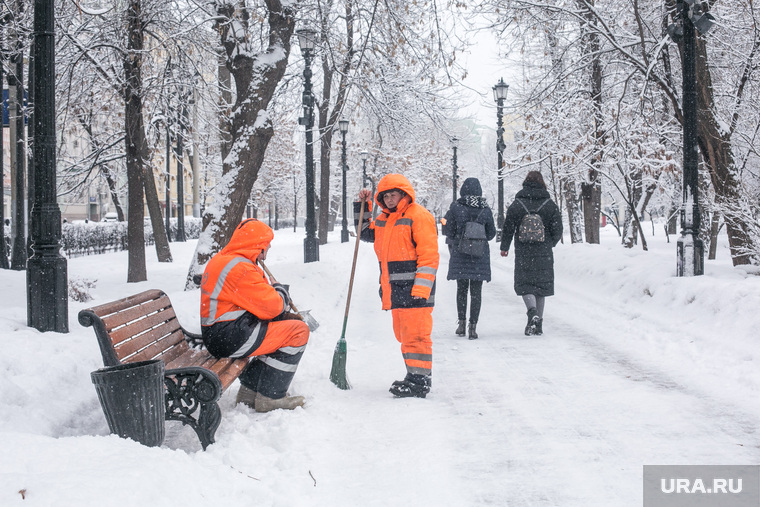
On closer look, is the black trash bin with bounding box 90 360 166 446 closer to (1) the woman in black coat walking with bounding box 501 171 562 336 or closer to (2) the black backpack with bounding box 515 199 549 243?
(1) the woman in black coat walking with bounding box 501 171 562 336

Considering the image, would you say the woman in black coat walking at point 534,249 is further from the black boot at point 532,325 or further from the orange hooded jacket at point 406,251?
the orange hooded jacket at point 406,251

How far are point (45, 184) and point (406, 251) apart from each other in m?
3.40

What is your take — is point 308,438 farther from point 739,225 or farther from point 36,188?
point 739,225

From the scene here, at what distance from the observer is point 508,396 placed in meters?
5.38

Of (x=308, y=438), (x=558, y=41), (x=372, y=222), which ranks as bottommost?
(x=308, y=438)

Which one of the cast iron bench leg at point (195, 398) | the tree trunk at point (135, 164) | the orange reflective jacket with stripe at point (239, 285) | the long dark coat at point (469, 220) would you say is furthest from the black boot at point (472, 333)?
the tree trunk at point (135, 164)

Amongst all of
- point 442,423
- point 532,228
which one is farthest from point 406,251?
point 532,228

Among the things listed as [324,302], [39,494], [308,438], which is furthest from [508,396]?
[324,302]

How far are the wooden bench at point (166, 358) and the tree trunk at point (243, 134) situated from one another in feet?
17.5

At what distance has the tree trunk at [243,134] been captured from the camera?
1015 cm

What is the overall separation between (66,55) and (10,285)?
4838 millimetres

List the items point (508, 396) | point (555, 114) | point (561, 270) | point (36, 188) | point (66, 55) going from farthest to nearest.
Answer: point (555, 114)
point (561, 270)
point (66, 55)
point (36, 188)
point (508, 396)

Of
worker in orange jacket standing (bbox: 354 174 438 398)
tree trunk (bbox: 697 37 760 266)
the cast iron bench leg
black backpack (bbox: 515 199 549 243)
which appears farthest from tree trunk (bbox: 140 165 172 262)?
the cast iron bench leg

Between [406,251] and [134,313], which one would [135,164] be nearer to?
[406,251]
